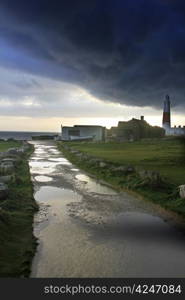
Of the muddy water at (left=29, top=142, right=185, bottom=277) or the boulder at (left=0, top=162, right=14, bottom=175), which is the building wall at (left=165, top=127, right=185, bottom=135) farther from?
the muddy water at (left=29, top=142, right=185, bottom=277)

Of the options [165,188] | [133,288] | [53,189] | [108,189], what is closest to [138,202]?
[165,188]

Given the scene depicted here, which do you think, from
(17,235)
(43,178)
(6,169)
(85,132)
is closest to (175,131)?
(85,132)

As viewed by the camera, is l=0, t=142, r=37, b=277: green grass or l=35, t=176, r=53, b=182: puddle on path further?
l=35, t=176, r=53, b=182: puddle on path

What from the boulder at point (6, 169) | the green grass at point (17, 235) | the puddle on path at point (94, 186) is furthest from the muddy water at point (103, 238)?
the boulder at point (6, 169)

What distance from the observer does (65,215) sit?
14.2 meters

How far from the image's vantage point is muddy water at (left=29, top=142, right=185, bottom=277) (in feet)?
29.0

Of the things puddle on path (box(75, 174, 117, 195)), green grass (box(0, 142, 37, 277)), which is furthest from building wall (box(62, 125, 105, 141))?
green grass (box(0, 142, 37, 277))

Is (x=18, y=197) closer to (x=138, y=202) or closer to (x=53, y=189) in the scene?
(x=53, y=189)

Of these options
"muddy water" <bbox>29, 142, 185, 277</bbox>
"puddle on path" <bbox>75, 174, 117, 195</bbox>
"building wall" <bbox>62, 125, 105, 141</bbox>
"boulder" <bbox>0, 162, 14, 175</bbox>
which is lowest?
"muddy water" <bbox>29, 142, 185, 277</bbox>

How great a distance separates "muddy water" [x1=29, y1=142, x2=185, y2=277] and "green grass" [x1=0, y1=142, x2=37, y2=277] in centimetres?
36

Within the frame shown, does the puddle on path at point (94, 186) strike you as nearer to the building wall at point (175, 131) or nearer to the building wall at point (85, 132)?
the building wall at point (85, 132)

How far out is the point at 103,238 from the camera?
11312mm

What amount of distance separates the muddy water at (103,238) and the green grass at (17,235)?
0.36 metres

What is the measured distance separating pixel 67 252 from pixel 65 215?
14.1ft
